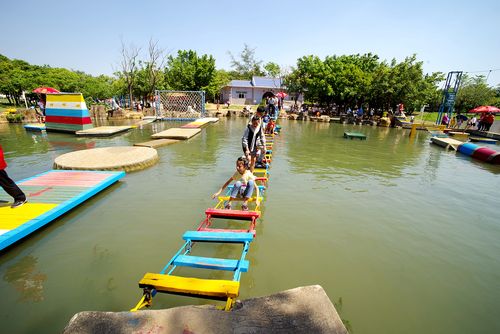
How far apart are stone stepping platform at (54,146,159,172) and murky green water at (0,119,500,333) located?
59 centimetres

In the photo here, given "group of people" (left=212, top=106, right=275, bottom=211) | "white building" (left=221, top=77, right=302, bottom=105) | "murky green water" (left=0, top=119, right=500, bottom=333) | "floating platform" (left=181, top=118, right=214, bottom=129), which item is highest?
"white building" (left=221, top=77, right=302, bottom=105)

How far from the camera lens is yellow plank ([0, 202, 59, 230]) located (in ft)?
14.4

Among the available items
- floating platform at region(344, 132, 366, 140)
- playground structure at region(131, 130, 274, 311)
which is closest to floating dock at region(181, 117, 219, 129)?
floating platform at region(344, 132, 366, 140)

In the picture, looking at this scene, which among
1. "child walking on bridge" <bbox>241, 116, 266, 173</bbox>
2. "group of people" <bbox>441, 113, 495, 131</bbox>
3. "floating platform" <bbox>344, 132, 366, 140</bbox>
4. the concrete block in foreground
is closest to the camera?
the concrete block in foreground

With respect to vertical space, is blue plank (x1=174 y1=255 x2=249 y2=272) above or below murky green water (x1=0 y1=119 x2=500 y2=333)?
above

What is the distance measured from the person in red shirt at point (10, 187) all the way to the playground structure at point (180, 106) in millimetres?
21352

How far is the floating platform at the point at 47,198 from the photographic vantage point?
14.1 ft

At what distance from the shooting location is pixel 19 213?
4.77 m

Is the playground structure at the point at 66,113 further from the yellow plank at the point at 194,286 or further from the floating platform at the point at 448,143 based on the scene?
the floating platform at the point at 448,143

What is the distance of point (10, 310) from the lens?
3.05 metres

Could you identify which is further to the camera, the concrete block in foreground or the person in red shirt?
the person in red shirt

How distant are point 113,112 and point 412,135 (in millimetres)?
25514

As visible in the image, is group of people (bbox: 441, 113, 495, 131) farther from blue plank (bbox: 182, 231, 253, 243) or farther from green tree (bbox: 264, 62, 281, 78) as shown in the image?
green tree (bbox: 264, 62, 281, 78)

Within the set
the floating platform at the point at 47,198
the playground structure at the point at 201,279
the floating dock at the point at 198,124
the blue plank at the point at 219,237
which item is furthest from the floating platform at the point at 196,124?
the blue plank at the point at 219,237
